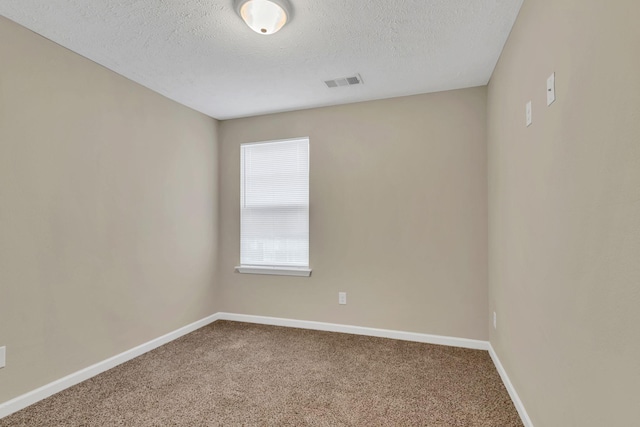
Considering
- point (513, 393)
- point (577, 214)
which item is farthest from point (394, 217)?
point (577, 214)

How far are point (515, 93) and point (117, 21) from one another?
254 centimetres

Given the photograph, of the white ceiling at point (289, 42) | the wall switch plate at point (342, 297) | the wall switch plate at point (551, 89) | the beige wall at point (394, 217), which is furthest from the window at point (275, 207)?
the wall switch plate at point (551, 89)

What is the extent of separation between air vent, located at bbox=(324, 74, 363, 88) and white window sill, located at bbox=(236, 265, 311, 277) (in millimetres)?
1926

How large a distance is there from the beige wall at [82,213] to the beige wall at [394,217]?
1.04m

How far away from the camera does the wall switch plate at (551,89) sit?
1.44 meters

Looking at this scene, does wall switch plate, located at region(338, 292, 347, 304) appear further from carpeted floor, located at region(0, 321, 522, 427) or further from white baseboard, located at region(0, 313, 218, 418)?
white baseboard, located at region(0, 313, 218, 418)

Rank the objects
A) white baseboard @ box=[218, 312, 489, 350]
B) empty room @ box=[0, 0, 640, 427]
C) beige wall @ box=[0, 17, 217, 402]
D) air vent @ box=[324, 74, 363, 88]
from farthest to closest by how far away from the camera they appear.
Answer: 1. white baseboard @ box=[218, 312, 489, 350]
2. air vent @ box=[324, 74, 363, 88]
3. beige wall @ box=[0, 17, 217, 402]
4. empty room @ box=[0, 0, 640, 427]

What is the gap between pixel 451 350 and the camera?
9.80 feet

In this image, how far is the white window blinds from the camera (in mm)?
3695

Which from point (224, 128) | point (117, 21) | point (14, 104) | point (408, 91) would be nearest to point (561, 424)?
point (408, 91)

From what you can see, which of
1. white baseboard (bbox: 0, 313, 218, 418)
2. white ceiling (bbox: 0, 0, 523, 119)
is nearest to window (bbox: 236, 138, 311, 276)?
white ceiling (bbox: 0, 0, 523, 119)

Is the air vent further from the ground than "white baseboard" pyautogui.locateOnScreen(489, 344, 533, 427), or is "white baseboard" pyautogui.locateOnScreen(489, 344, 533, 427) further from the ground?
the air vent

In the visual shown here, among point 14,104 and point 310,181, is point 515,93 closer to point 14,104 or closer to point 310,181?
point 310,181

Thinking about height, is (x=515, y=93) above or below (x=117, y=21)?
below
